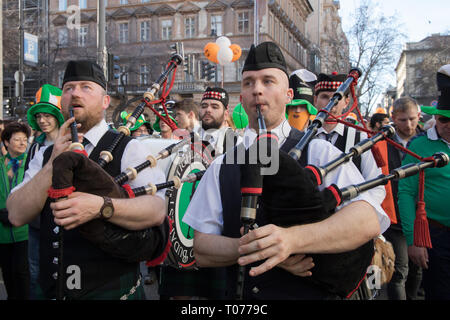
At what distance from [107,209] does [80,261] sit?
0.43m

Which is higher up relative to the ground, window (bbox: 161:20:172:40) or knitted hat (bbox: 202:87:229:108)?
window (bbox: 161:20:172:40)

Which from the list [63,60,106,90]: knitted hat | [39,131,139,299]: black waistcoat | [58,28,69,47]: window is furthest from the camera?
[58,28,69,47]: window

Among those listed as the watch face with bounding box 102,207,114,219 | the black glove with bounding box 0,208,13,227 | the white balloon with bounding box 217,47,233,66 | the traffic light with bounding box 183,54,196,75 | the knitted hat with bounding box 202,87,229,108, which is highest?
the traffic light with bounding box 183,54,196,75

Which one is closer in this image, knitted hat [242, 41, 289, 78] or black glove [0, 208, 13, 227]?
knitted hat [242, 41, 289, 78]

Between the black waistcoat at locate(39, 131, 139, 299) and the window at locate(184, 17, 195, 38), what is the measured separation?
115 ft

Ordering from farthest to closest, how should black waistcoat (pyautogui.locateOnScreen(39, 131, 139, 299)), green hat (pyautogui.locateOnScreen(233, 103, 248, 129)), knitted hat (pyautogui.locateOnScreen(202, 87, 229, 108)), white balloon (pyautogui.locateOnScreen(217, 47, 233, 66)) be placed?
white balloon (pyautogui.locateOnScreen(217, 47, 233, 66))
green hat (pyautogui.locateOnScreen(233, 103, 248, 129))
knitted hat (pyautogui.locateOnScreen(202, 87, 229, 108))
black waistcoat (pyautogui.locateOnScreen(39, 131, 139, 299))

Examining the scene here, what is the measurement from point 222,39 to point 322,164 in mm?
9184

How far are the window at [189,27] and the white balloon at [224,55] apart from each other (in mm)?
27008

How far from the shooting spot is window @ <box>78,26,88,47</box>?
3291cm

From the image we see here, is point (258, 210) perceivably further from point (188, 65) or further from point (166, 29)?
point (166, 29)

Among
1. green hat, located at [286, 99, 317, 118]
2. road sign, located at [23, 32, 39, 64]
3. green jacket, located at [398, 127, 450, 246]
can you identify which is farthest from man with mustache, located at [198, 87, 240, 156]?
road sign, located at [23, 32, 39, 64]

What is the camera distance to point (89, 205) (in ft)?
6.15

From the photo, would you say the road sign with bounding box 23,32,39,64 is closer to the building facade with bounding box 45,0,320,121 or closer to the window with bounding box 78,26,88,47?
the building facade with bounding box 45,0,320,121
